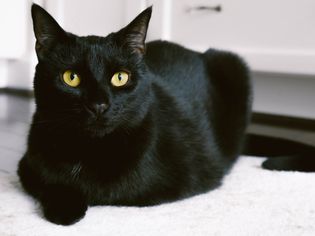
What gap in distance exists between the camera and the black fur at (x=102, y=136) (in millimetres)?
889

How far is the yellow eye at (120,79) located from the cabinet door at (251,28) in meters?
1.08

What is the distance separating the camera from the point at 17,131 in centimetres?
173

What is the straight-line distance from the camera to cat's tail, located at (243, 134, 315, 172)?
50.4 inches

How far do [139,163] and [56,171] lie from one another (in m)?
0.17

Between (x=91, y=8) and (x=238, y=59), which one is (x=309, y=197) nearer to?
(x=238, y=59)

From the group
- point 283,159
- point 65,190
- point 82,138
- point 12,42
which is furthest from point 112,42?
point 12,42

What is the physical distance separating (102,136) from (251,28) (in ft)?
3.85

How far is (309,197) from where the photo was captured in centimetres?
105

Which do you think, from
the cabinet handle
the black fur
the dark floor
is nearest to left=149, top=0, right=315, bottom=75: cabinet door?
the cabinet handle

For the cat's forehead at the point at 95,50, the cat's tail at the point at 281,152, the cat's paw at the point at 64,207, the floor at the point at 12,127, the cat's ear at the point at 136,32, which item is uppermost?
the cat's ear at the point at 136,32

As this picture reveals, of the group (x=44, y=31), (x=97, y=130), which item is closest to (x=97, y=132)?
(x=97, y=130)

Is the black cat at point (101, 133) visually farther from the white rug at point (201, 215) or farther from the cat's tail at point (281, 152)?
the cat's tail at point (281, 152)

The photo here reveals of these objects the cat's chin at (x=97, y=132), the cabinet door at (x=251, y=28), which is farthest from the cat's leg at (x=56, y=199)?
the cabinet door at (x=251, y=28)

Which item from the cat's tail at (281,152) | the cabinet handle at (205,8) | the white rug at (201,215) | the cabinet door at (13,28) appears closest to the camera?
the white rug at (201,215)
